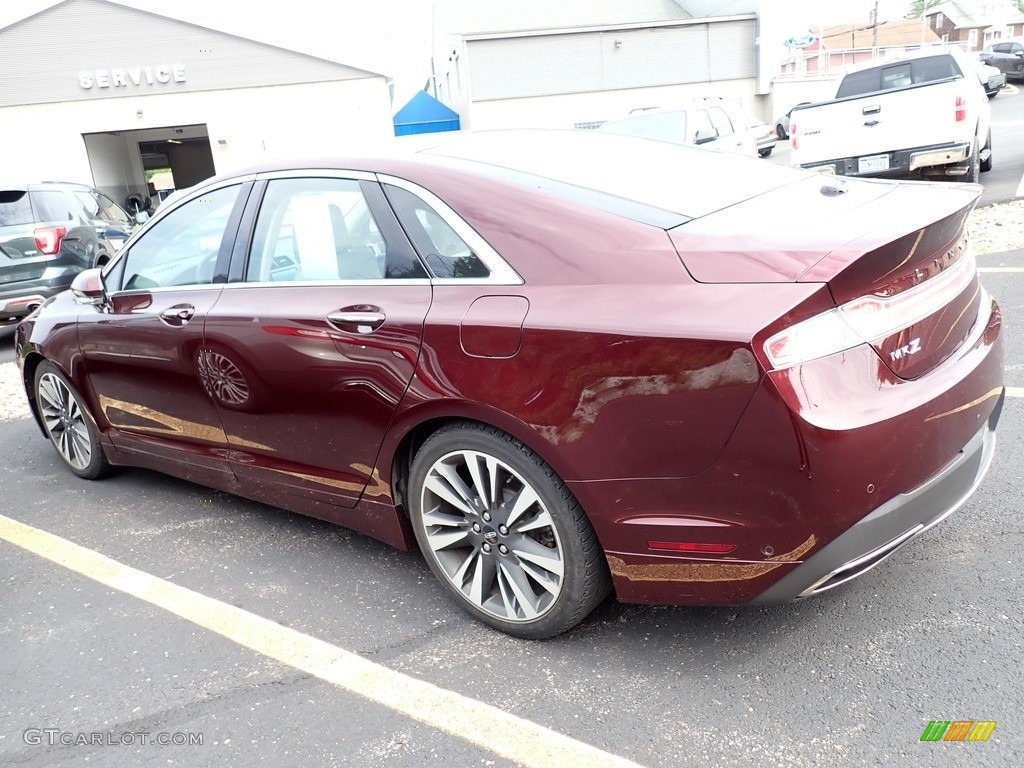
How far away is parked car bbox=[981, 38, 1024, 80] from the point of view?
27875 mm

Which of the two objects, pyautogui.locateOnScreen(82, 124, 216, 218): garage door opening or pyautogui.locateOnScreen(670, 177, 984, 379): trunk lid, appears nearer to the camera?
pyautogui.locateOnScreen(670, 177, 984, 379): trunk lid

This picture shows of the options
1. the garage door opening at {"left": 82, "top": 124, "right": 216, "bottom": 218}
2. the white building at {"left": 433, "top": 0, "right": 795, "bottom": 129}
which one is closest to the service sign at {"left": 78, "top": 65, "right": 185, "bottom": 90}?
the garage door opening at {"left": 82, "top": 124, "right": 216, "bottom": 218}

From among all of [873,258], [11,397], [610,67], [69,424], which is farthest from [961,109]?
[610,67]

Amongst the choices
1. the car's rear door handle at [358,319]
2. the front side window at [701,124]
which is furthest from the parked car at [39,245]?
the front side window at [701,124]

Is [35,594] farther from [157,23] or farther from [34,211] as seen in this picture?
[157,23]

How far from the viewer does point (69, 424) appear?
4.54 m

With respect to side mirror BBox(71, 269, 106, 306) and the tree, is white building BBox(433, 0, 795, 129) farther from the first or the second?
the tree

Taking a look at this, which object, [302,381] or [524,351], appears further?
[302,381]

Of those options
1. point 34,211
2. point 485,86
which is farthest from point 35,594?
point 485,86

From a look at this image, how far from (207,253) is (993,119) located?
2086 cm

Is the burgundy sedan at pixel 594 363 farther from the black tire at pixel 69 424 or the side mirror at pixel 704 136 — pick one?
the side mirror at pixel 704 136

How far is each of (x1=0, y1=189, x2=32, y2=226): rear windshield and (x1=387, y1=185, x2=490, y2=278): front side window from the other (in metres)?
7.08

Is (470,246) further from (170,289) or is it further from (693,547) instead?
(170,289)

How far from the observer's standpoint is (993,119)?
19.3 metres
